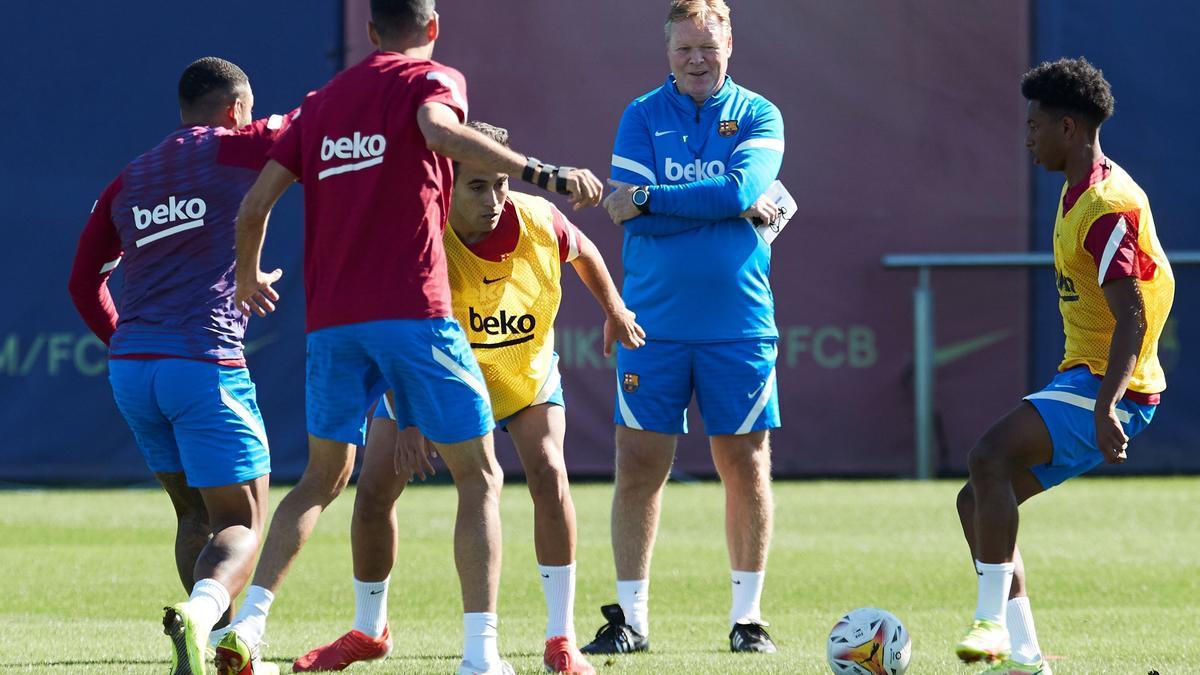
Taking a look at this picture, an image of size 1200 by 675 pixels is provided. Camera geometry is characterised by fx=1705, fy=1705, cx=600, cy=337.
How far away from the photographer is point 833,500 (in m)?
13.6

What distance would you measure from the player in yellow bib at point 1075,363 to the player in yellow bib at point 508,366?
144cm

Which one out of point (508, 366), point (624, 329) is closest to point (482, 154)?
point (508, 366)

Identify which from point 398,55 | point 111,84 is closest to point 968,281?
point 111,84

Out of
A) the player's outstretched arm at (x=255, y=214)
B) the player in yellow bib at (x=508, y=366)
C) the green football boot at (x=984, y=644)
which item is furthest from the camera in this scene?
the player in yellow bib at (x=508, y=366)

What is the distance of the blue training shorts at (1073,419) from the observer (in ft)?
18.8

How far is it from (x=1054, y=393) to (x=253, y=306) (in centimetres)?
272

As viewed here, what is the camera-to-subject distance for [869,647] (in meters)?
5.69

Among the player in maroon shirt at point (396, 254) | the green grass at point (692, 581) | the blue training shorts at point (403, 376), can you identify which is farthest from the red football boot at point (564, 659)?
the blue training shorts at point (403, 376)

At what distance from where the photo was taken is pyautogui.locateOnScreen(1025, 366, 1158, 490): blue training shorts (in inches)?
Result: 226

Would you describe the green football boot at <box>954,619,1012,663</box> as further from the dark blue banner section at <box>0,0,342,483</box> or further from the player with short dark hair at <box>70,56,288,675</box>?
the dark blue banner section at <box>0,0,342,483</box>

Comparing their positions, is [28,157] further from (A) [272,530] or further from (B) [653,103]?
(A) [272,530]

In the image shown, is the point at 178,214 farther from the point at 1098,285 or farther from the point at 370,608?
the point at 1098,285

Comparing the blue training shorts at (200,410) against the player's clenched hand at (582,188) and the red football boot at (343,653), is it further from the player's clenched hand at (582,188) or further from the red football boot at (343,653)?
the player's clenched hand at (582,188)

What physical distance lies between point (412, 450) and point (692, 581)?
11.8ft
